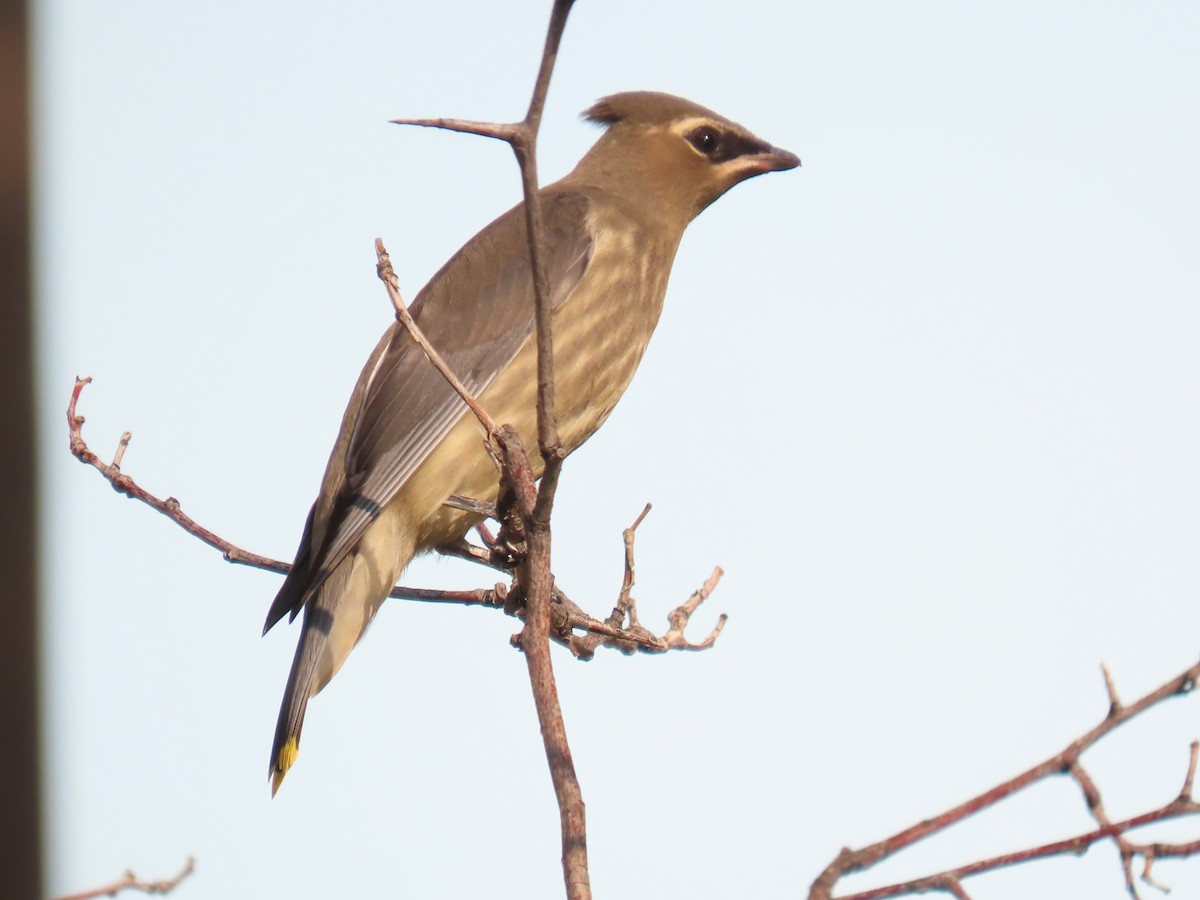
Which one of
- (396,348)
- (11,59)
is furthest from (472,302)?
(11,59)

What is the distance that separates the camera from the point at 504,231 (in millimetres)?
4691

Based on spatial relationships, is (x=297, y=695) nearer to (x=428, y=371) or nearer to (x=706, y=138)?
(x=428, y=371)

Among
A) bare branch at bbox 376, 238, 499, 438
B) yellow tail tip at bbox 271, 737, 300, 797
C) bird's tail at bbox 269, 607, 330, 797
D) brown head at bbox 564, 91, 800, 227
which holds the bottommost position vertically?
yellow tail tip at bbox 271, 737, 300, 797

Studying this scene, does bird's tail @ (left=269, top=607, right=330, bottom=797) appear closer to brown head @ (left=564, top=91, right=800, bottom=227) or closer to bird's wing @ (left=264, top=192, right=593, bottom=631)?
bird's wing @ (left=264, top=192, right=593, bottom=631)

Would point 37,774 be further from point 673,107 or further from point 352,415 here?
point 673,107

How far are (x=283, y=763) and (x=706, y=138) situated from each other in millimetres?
2583

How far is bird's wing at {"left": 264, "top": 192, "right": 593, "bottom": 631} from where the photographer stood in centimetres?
395

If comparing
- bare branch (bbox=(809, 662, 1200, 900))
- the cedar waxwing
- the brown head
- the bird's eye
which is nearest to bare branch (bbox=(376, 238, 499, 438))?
bare branch (bbox=(809, 662, 1200, 900))

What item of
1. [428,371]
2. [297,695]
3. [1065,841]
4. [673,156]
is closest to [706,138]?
[673,156]

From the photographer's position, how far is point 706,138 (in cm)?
514

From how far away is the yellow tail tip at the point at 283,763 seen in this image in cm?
375

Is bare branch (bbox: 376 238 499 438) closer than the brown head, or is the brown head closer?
bare branch (bbox: 376 238 499 438)

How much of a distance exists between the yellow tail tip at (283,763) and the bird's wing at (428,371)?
0.30 metres

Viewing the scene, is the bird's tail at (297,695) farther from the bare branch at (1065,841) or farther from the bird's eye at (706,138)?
the bare branch at (1065,841)
